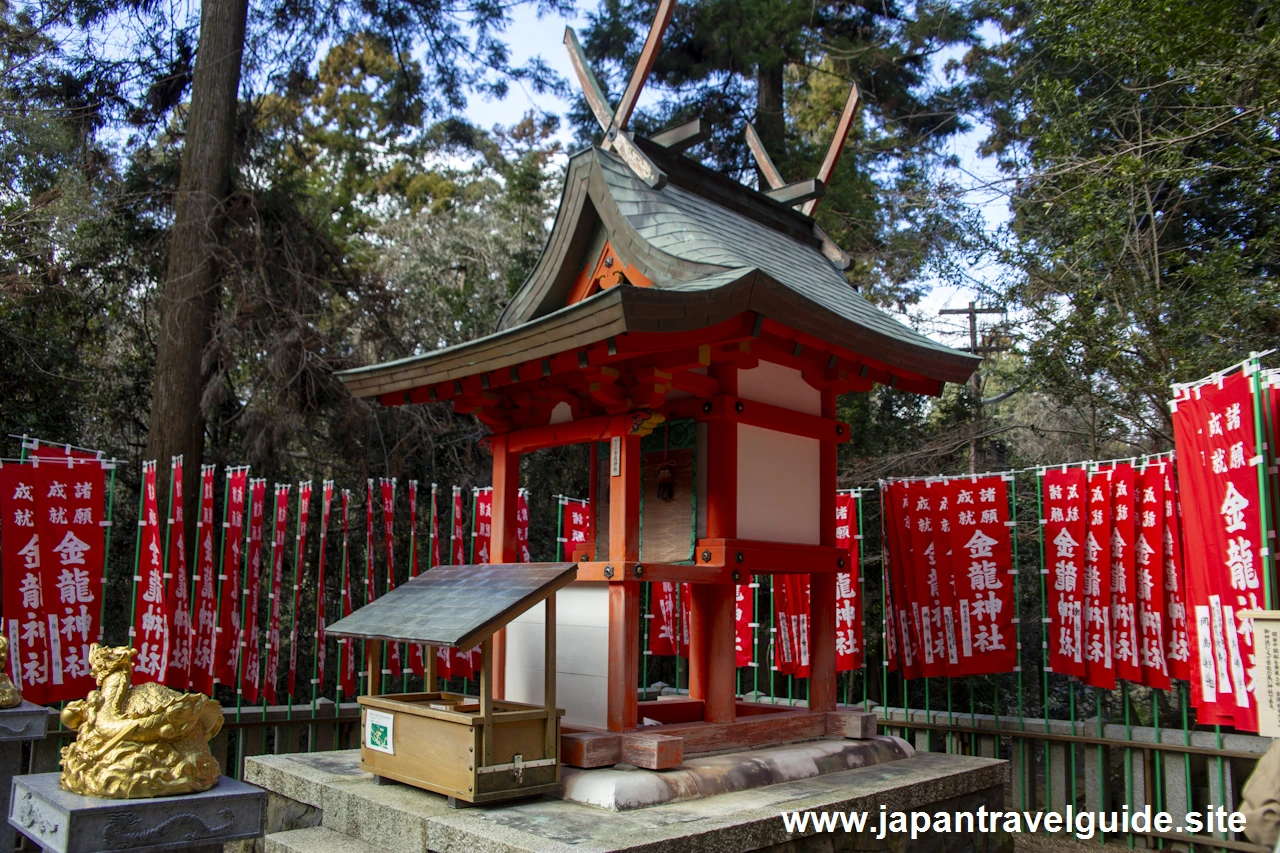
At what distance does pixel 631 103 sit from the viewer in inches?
229

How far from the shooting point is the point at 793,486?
5793mm

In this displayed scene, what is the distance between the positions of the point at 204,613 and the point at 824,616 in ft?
15.2

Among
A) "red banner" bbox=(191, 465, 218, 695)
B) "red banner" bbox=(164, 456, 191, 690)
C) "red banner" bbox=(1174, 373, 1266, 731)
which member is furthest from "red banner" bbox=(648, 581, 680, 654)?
"red banner" bbox=(1174, 373, 1266, 731)

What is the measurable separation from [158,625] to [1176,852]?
23.3 feet

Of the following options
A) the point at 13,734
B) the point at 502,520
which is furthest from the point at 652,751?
the point at 13,734

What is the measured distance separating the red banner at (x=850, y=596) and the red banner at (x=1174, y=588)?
7.31 feet

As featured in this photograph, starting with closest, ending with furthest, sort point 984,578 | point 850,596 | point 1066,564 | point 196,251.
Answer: point 1066,564
point 984,578
point 850,596
point 196,251

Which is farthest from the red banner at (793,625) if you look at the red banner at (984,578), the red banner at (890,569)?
the red banner at (984,578)

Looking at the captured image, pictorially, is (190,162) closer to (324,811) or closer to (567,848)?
(324,811)

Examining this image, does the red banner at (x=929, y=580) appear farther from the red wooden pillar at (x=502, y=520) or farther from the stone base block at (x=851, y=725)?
the red wooden pillar at (x=502, y=520)

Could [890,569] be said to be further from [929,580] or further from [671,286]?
[671,286]

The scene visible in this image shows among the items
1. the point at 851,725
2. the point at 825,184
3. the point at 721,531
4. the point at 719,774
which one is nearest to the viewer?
the point at 719,774

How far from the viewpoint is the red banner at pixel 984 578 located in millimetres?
6562

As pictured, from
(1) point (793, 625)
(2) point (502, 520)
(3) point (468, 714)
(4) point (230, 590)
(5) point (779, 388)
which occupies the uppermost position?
(5) point (779, 388)
